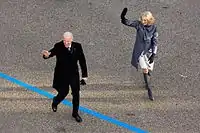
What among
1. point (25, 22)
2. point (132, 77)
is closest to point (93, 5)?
point (25, 22)

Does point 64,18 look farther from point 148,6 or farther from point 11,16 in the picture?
point 148,6

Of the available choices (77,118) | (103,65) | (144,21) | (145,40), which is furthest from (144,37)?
(77,118)

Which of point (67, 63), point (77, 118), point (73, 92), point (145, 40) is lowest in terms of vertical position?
point (77, 118)

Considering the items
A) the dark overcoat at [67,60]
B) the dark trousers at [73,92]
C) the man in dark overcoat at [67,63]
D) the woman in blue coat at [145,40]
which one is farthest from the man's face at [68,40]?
the woman in blue coat at [145,40]

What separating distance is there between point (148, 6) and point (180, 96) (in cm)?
328

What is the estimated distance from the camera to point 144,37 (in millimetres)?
7695

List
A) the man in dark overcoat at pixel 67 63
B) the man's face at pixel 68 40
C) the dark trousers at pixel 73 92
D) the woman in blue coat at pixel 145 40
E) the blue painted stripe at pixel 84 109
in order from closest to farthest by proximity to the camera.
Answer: the man's face at pixel 68 40 < the man in dark overcoat at pixel 67 63 < the dark trousers at pixel 73 92 < the blue painted stripe at pixel 84 109 < the woman in blue coat at pixel 145 40

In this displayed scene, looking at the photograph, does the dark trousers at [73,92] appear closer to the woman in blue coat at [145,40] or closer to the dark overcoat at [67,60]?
the dark overcoat at [67,60]

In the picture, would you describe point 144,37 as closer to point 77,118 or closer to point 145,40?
point 145,40

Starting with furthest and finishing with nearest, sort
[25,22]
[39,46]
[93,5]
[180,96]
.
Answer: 1. [93,5]
2. [25,22]
3. [39,46]
4. [180,96]

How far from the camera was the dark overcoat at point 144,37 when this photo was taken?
7672 mm

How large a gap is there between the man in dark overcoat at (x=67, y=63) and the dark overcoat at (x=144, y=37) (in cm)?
121

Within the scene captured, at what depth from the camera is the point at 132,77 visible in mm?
8609

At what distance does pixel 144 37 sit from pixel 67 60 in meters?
1.52
